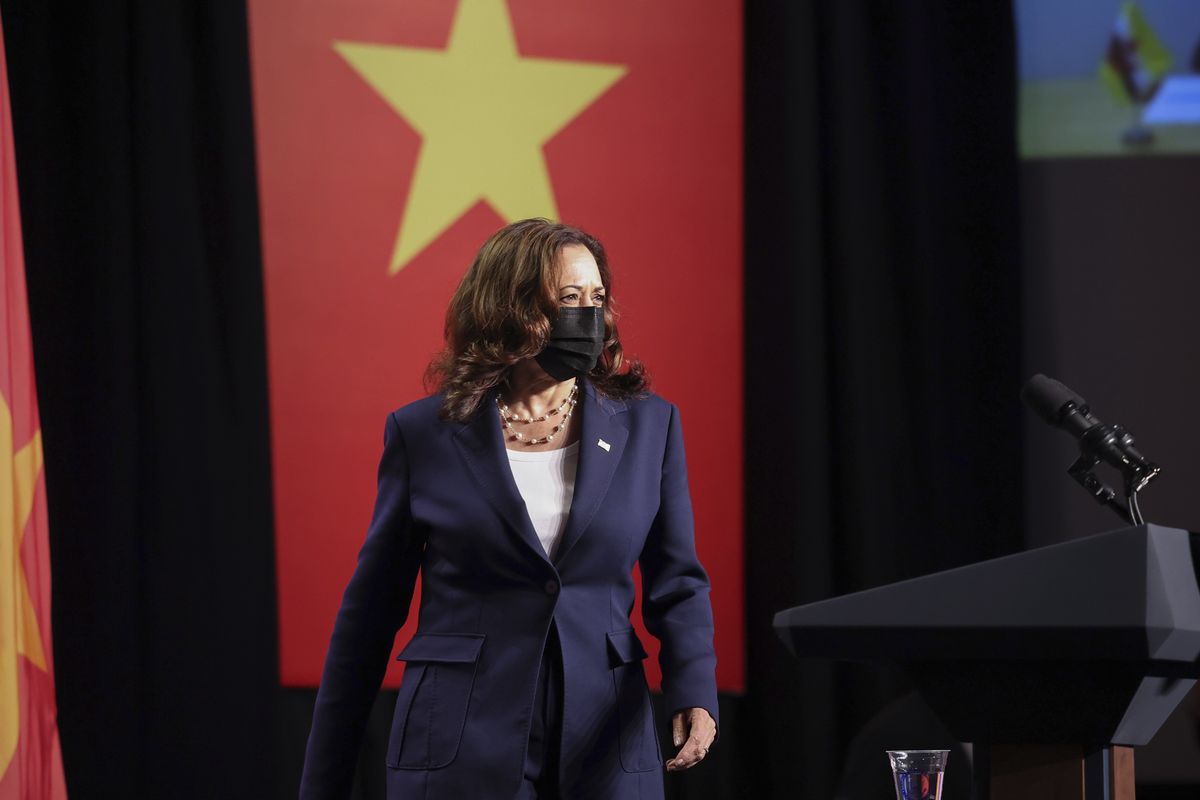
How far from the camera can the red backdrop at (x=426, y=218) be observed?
10.2 ft

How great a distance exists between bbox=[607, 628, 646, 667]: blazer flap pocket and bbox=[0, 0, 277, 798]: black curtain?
60.9 inches

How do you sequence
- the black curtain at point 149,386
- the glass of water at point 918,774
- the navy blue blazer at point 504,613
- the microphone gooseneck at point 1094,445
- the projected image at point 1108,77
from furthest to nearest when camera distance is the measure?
the projected image at point 1108,77 → the black curtain at point 149,386 → the navy blue blazer at point 504,613 → the glass of water at point 918,774 → the microphone gooseneck at point 1094,445

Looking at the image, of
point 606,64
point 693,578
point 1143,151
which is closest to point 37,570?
point 693,578

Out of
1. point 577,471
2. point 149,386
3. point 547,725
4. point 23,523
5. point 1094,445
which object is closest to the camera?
point 1094,445

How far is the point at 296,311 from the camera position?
3.13m

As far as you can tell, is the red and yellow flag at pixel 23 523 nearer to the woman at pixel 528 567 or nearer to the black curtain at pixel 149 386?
the black curtain at pixel 149 386

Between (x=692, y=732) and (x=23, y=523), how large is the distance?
1683mm

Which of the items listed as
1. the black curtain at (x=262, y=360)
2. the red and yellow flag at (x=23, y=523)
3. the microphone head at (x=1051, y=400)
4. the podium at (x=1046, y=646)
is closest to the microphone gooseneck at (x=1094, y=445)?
the microphone head at (x=1051, y=400)

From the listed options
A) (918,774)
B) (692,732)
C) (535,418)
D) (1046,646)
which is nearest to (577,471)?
(535,418)

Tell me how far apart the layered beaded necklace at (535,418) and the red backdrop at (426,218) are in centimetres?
135

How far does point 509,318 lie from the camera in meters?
1.78

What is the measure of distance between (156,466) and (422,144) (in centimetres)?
102

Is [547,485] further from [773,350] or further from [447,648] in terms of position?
[773,350]

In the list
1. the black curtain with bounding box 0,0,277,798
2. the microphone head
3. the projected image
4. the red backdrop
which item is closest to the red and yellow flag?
the black curtain with bounding box 0,0,277,798
